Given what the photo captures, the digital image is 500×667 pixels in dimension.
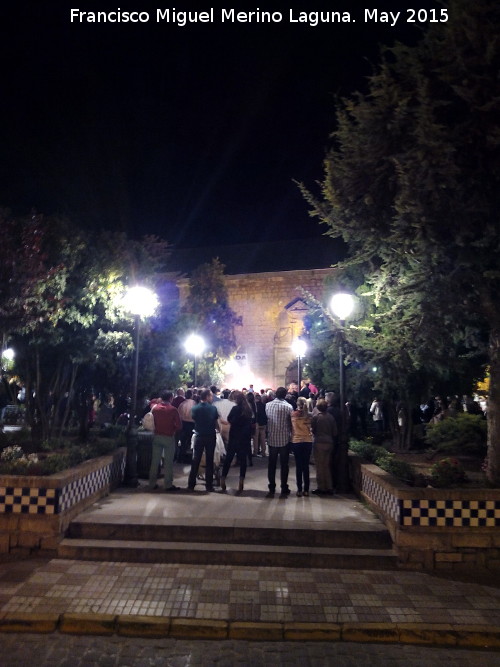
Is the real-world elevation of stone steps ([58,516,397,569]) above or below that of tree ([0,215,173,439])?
below

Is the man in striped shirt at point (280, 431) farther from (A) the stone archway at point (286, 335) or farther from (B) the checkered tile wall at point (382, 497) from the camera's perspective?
(A) the stone archway at point (286, 335)

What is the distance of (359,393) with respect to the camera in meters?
12.8

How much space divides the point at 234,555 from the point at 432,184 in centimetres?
532

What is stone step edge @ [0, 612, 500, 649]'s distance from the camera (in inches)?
176

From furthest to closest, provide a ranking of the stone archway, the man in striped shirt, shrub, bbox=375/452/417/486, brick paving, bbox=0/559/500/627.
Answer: the stone archway
the man in striped shirt
shrub, bbox=375/452/417/486
brick paving, bbox=0/559/500/627

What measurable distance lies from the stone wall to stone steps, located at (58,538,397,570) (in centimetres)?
3284

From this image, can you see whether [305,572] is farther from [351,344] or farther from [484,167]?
[484,167]

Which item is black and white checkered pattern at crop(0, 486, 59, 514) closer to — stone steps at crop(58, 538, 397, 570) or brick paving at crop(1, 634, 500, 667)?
stone steps at crop(58, 538, 397, 570)

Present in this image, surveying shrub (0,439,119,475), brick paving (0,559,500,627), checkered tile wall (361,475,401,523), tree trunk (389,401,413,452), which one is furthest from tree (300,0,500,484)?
shrub (0,439,119,475)

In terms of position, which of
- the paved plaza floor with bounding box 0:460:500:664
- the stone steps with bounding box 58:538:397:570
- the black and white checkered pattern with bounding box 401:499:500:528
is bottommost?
the paved plaza floor with bounding box 0:460:500:664

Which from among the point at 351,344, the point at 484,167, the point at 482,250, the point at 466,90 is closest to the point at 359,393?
the point at 351,344

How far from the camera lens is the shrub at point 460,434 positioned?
1012 cm

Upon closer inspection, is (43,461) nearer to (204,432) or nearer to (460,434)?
(204,432)

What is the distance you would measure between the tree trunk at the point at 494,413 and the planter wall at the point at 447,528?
83cm
